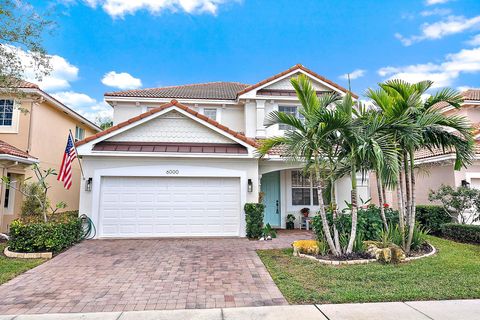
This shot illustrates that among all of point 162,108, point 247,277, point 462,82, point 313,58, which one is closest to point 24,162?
point 162,108

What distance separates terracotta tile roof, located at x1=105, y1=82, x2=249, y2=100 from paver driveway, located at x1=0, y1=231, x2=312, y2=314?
878cm

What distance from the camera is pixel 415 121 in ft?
26.7

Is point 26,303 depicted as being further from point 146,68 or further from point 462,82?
point 462,82

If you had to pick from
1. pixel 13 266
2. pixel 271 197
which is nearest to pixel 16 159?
pixel 13 266

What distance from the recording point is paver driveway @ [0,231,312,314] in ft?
16.5

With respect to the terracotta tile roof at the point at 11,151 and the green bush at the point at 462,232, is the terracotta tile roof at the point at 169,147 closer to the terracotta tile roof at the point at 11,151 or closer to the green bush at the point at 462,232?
the terracotta tile roof at the point at 11,151

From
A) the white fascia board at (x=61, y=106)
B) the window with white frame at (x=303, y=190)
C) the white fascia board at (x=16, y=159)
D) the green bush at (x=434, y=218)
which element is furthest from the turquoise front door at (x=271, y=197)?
the white fascia board at (x=61, y=106)

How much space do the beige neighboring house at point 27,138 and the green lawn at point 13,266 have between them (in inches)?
188

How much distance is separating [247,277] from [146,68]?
1931cm

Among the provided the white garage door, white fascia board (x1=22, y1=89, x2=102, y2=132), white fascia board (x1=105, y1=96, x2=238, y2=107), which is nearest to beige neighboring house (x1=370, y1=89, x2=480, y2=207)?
the white garage door

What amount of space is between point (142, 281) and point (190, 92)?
12368 millimetres

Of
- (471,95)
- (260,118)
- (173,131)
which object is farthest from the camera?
(471,95)

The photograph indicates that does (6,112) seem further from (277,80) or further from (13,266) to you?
(277,80)

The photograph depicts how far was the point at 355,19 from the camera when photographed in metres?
15.1
